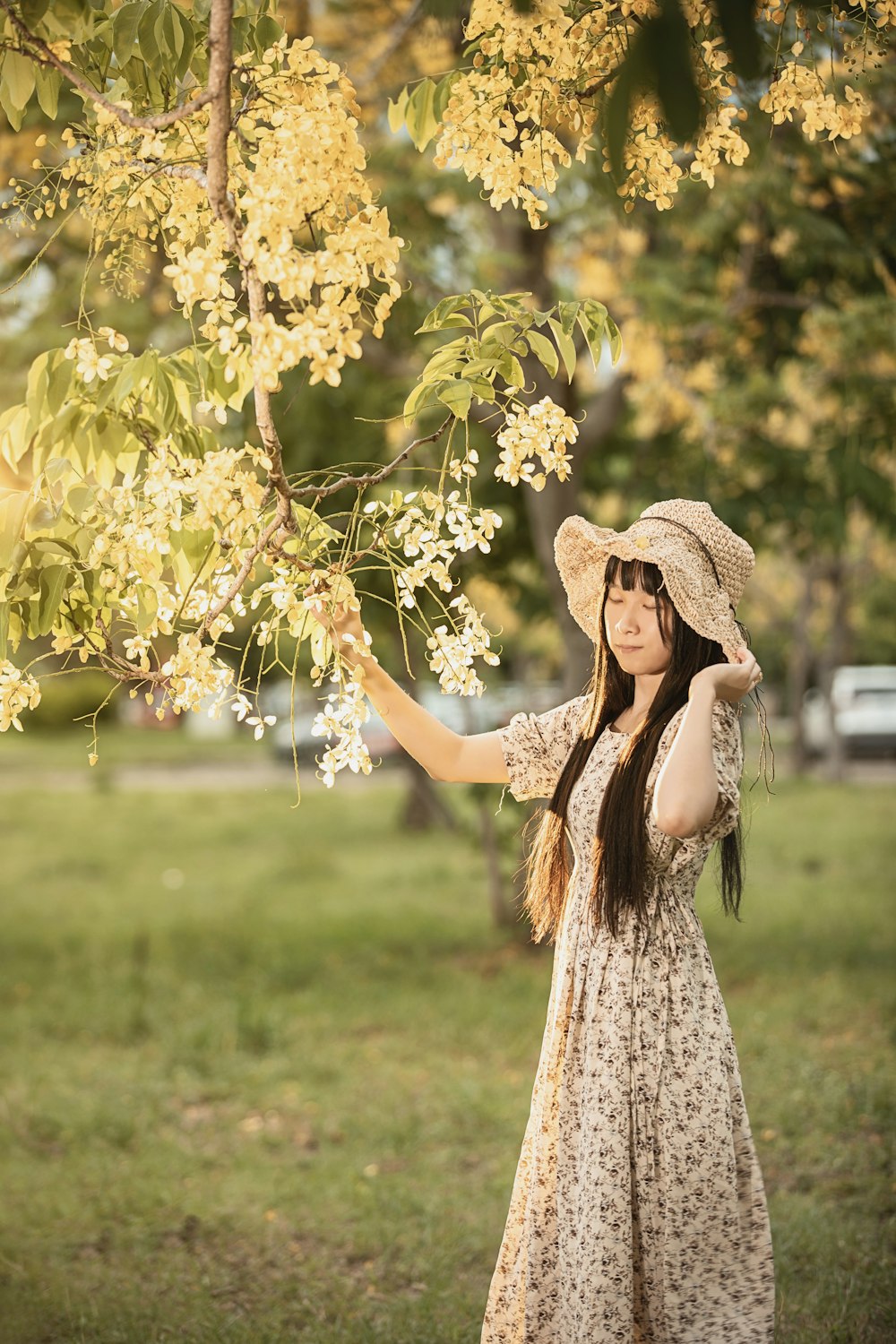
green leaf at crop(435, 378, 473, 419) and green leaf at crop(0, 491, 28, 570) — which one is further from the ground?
green leaf at crop(435, 378, 473, 419)

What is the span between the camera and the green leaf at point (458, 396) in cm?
229

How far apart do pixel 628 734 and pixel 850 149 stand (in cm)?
434

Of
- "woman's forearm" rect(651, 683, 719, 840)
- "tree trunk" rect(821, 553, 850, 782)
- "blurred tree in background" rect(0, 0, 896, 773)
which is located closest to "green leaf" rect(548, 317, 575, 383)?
"blurred tree in background" rect(0, 0, 896, 773)

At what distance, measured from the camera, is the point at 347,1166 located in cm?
495

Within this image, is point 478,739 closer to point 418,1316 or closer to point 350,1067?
point 418,1316

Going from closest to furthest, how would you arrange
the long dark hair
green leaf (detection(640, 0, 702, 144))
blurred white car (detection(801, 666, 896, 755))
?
green leaf (detection(640, 0, 702, 144))
the long dark hair
blurred white car (detection(801, 666, 896, 755))

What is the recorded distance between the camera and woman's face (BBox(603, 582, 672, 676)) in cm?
265

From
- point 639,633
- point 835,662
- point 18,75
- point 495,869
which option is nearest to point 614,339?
point 639,633

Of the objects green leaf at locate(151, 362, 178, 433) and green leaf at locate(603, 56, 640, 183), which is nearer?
→ green leaf at locate(603, 56, 640, 183)

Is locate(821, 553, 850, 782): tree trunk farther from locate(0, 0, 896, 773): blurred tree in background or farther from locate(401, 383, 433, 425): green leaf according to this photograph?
locate(401, 383, 433, 425): green leaf

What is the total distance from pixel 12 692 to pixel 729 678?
1347mm

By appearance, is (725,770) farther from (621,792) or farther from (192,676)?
(192,676)

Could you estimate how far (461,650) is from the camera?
2.52 metres

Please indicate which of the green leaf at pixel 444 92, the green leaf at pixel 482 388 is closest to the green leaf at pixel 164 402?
the green leaf at pixel 482 388
